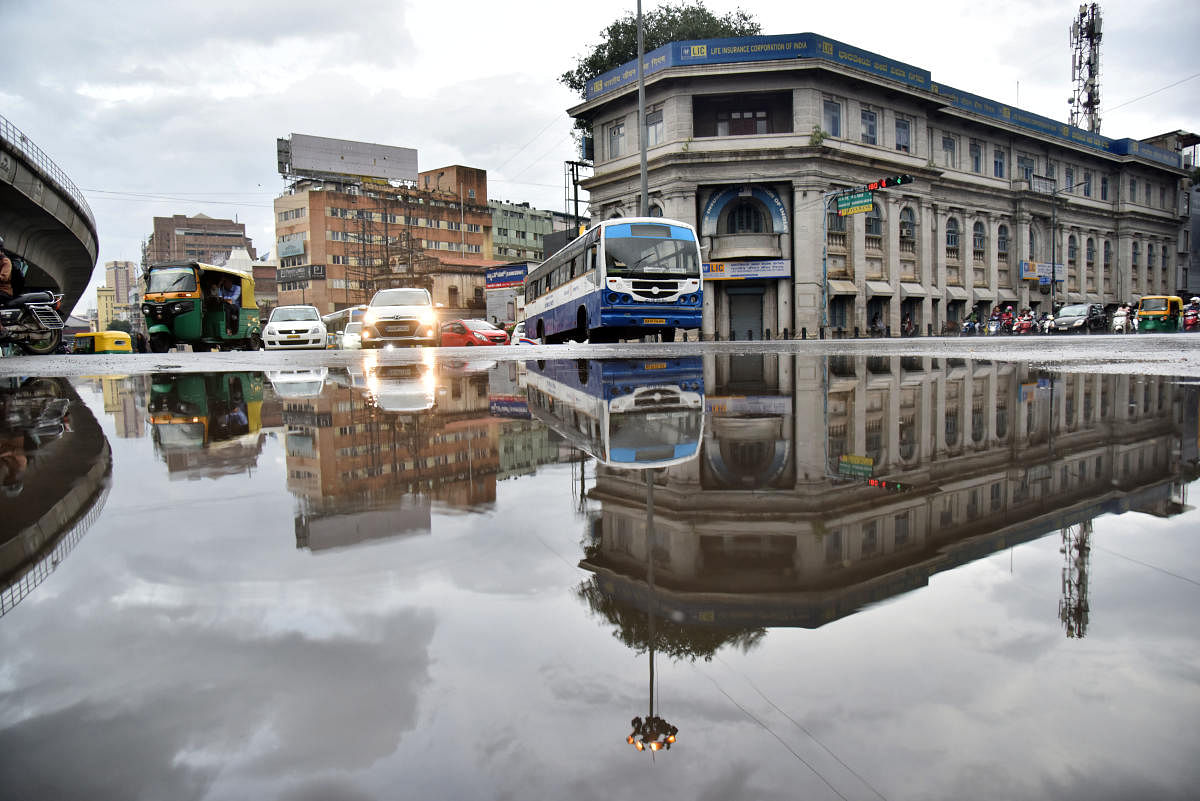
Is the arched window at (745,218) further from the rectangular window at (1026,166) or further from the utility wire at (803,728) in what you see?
the utility wire at (803,728)

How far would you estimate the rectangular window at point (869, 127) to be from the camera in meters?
37.0

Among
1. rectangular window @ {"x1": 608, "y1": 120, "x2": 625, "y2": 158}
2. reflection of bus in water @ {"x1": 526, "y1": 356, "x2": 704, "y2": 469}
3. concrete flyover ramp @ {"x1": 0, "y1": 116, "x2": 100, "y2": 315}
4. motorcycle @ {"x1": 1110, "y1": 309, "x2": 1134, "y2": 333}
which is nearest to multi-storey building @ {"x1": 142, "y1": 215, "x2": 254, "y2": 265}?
concrete flyover ramp @ {"x1": 0, "y1": 116, "x2": 100, "y2": 315}

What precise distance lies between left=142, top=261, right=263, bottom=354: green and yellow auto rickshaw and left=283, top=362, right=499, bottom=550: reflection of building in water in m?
20.7

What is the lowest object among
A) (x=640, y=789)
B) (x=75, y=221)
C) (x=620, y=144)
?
(x=640, y=789)

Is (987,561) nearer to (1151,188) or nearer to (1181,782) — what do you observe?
(1181,782)

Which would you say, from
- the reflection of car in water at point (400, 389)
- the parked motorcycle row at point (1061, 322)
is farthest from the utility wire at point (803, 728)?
the parked motorcycle row at point (1061, 322)

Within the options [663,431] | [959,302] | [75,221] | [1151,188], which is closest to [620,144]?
[959,302]

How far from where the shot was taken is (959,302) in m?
42.8

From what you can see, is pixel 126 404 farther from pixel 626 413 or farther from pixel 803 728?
pixel 803 728

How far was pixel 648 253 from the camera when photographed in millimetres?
17203

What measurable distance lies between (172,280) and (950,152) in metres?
38.4

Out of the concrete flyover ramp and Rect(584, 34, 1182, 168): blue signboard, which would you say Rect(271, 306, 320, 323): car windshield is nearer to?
the concrete flyover ramp

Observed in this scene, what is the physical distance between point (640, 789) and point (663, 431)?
2333mm

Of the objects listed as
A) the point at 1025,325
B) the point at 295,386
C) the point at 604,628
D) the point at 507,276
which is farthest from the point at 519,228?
the point at 604,628
